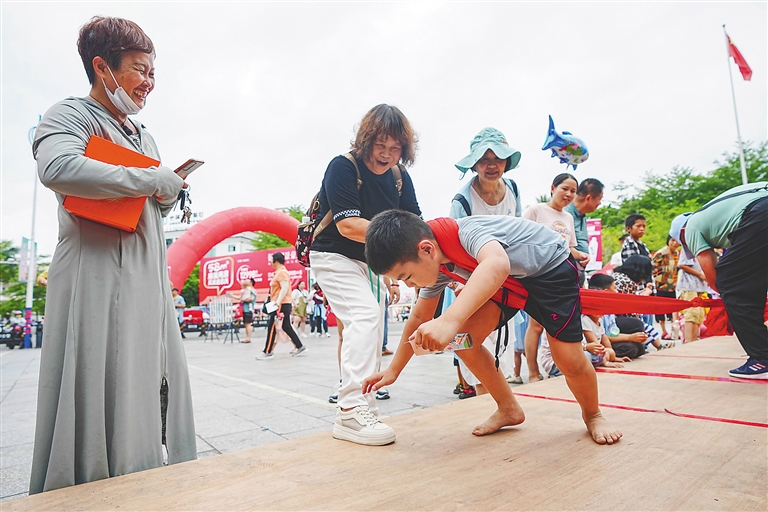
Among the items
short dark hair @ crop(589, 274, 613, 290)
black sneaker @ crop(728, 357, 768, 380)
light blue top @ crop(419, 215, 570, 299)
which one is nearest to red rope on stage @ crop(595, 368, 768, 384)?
black sneaker @ crop(728, 357, 768, 380)

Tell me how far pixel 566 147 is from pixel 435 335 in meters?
3.51

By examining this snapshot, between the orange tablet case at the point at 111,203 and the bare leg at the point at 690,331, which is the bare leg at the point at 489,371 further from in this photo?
the bare leg at the point at 690,331

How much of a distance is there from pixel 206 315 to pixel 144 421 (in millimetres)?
19102

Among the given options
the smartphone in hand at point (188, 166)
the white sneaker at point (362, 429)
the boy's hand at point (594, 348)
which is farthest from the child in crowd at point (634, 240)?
the smartphone in hand at point (188, 166)

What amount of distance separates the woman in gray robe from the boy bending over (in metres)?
0.81

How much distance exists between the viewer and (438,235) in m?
1.92

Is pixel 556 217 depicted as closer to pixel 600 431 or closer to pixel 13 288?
pixel 600 431

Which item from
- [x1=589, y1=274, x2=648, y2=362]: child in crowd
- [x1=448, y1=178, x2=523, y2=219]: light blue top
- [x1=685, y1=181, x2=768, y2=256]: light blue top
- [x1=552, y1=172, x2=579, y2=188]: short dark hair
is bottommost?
[x1=589, y1=274, x2=648, y2=362]: child in crowd

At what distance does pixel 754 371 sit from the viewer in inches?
125

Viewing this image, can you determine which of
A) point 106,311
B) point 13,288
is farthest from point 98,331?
point 13,288

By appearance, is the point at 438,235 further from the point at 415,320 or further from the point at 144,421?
the point at 144,421

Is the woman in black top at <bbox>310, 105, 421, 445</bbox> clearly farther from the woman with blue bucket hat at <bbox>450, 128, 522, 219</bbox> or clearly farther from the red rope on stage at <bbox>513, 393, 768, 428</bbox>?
the red rope on stage at <bbox>513, 393, 768, 428</bbox>

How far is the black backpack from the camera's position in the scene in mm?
2477

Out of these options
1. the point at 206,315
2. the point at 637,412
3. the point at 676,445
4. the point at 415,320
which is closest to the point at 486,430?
the point at 415,320
